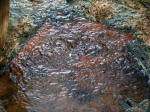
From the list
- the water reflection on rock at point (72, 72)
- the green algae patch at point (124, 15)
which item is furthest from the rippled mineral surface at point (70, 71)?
the green algae patch at point (124, 15)

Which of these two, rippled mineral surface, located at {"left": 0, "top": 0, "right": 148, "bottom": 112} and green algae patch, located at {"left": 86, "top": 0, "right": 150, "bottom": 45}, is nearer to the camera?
rippled mineral surface, located at {"left": 0, "top": 0, "right": 148, "bottom": 112}

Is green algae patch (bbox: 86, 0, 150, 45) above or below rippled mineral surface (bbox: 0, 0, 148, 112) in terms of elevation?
above

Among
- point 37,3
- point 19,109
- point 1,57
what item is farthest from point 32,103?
point 37,3

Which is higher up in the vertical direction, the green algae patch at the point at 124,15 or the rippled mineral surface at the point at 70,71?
the green algae patch at the point at 124,15

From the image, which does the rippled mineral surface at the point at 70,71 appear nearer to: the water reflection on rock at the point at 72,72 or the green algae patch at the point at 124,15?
the water reflection on rock at the point at 72,72

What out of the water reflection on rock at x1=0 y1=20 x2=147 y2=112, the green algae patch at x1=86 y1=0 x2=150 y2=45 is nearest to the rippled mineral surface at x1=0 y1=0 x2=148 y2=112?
the water reflection on rock at x1=0 y1=20 x2=147 y2=112

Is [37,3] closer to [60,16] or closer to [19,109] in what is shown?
[60,16]

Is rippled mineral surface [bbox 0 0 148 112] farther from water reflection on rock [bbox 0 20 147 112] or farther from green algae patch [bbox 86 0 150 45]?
green algae patch [bbox 86 0 150 45]

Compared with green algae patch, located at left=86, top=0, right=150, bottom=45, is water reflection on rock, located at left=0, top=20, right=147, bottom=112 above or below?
below
